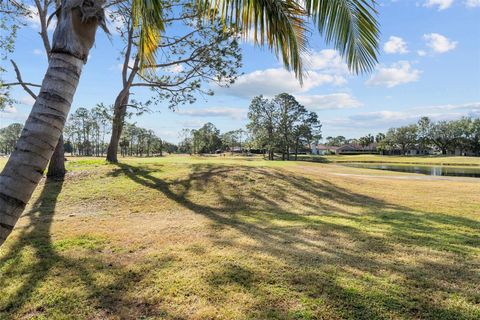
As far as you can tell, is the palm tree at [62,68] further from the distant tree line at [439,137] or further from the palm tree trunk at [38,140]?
the distant tree line at [439,137]

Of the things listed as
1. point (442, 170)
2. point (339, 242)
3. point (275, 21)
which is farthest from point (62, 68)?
point (442, 170)

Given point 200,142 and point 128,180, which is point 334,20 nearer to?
point 128,180

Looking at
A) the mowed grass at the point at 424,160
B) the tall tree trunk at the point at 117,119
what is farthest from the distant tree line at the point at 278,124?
the tall tree trunk at the point at 117,119

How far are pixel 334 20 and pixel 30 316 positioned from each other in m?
4.41

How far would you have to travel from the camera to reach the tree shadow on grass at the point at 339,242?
3180mm

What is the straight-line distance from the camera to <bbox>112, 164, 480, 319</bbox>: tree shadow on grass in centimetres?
318

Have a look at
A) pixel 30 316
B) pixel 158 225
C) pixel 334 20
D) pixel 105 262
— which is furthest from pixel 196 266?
pixel 334 20

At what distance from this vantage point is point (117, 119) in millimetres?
13367

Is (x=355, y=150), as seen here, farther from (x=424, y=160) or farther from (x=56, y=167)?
(x=56, y=167)

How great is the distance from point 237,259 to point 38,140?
2944 millimetres

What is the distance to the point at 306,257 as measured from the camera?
4.39 meters

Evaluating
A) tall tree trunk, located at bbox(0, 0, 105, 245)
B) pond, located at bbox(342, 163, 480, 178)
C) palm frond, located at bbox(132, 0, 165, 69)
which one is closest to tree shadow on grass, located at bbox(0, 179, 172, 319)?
tall tree trunk, located at bbox(0, 0, 105, 245)

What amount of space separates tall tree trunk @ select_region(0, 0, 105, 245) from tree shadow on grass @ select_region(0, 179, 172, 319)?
1445mm

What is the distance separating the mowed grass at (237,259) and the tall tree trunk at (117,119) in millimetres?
5091
